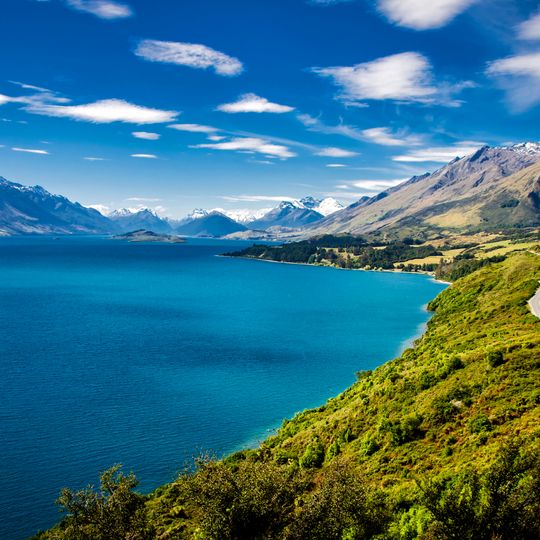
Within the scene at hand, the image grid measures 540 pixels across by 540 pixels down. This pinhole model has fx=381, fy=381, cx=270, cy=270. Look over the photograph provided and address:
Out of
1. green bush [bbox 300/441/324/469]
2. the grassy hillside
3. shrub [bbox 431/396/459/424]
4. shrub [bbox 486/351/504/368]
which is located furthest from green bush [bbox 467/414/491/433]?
green bush [bbox 300/441/324/469]

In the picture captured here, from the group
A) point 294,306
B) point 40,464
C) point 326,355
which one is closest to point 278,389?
point 326,355

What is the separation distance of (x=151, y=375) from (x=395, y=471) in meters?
51.2

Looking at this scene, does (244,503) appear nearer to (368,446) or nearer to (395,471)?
(395,471)

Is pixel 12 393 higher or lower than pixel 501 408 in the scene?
lower

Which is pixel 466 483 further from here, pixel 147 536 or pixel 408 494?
pixel 147 536

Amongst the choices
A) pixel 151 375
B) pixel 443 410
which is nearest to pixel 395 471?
pixel 443 410

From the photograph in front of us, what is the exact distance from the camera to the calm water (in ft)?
145

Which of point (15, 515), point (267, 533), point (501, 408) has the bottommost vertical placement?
point (15, 515)

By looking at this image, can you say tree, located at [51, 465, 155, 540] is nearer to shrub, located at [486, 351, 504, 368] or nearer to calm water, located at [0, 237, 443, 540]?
calm water, located at [0, 237, 443, 540]

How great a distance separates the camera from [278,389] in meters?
67.2

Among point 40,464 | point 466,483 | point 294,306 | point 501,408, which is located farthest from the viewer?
point 294,306

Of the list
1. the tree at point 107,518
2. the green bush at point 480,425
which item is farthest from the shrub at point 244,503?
the green bush at point 480,425

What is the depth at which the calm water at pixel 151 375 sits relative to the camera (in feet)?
145

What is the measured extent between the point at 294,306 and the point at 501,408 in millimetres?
117949
